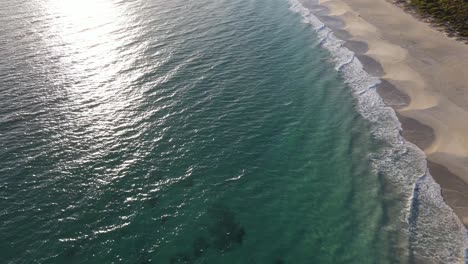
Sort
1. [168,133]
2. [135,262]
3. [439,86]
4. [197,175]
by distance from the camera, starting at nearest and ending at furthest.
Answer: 1. [135,262]
2. [197,175]
3. [168,133]
4. [439,86]

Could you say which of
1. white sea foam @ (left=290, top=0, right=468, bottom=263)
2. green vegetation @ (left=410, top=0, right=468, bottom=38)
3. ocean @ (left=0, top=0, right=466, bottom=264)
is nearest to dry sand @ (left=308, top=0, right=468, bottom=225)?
white sea foam @ (left=290, top=0, right=468, bottom=263)

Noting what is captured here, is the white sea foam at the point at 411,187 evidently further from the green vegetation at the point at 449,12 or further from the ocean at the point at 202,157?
the green vegetation at the point at 449,12

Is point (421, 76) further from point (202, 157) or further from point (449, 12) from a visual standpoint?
point (202, 157)

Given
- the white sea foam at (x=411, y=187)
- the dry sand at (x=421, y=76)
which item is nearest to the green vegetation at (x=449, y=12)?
the dry sand at (x=421, y=76)

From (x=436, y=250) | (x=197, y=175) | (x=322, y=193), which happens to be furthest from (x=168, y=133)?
(x=436, y=250)

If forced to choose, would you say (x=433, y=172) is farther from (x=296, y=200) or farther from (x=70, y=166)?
(x=70, y=166)

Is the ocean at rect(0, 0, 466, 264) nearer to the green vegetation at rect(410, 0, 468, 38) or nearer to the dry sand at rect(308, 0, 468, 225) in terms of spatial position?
the dry sand at rect(308, 0, 468, 225)

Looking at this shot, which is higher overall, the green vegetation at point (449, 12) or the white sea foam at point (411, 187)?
the green vegetation at point (449, 12)
